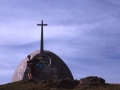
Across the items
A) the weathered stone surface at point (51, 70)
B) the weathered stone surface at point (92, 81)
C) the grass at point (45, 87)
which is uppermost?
the weathered stone surface at point (51, 70)

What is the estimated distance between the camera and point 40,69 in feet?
98.3

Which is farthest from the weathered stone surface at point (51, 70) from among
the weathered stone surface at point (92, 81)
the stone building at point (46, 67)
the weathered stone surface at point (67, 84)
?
the weathered stone surface at point (92, 81)

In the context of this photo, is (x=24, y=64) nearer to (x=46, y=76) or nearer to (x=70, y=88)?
(x=46, y=76)

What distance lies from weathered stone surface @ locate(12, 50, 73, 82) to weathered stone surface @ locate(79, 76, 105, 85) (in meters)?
12.5

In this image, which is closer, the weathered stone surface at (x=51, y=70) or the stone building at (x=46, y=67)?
the weathered stone surface at (x=51, y=70)

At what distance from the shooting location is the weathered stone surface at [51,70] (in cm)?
2992

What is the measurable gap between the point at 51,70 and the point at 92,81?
14.2 metres

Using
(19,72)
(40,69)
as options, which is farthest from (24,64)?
(40,69)

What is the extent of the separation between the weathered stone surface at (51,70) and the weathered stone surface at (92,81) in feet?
40.9

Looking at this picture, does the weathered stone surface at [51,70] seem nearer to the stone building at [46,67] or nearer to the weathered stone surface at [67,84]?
the stone building at [46,67]

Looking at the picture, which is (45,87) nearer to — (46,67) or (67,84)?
(67,84)

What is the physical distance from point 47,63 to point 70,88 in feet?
48.9

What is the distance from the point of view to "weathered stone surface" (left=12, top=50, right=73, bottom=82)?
29922 mm

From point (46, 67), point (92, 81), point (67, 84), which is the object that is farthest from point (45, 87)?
point (46, 67)
